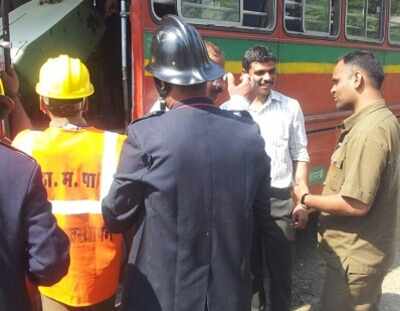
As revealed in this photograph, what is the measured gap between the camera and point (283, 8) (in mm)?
4402

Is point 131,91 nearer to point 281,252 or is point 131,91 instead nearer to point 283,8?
point 281,252

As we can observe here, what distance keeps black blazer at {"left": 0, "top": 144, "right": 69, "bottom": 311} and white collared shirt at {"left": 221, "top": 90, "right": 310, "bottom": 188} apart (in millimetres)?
1831

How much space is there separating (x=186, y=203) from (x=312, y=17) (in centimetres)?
340

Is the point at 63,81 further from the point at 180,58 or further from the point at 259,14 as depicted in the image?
the point at 259,14

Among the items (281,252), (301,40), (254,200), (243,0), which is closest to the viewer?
(254,200)

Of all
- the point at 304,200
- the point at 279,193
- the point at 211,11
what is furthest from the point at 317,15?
the point at 304,200

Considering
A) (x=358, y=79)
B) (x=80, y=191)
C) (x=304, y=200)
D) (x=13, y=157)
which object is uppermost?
(x=358, y=79)

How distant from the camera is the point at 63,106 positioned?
6.97 ft

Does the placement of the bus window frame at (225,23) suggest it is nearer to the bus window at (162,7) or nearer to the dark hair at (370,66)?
the bus window at (162,7)

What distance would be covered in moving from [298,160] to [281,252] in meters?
0.55

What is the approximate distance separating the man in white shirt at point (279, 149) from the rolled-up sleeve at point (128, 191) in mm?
1525

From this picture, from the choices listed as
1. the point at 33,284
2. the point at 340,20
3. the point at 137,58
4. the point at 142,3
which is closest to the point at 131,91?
the point at 137,58

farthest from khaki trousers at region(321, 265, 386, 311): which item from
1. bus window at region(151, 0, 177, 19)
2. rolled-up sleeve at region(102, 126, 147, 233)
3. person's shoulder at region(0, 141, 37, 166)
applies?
bus window at region(151, 0, 177, 19)

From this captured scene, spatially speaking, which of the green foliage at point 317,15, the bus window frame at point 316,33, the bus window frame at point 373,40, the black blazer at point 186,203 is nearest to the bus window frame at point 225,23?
the bus window frame at point 316,33
